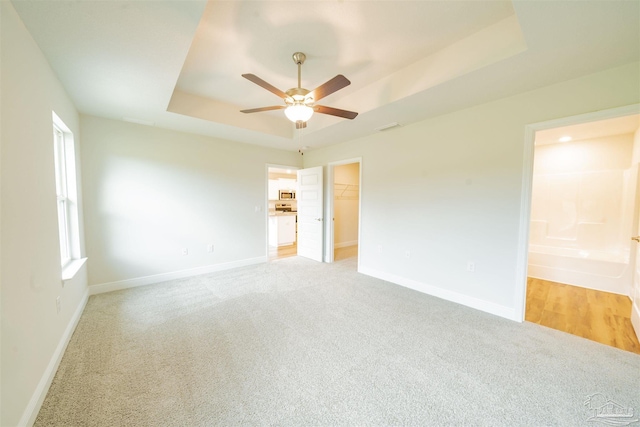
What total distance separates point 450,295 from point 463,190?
1391mm

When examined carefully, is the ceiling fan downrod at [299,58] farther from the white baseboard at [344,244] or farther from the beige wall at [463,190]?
the white baseboard at [344,244]

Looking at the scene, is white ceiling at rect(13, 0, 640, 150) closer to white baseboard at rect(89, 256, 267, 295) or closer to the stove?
white baseboard at rect(89, 256, 267, 295)

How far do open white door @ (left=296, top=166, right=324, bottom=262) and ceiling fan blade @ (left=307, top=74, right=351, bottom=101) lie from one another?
2661 millimetres

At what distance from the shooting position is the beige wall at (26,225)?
1.21m

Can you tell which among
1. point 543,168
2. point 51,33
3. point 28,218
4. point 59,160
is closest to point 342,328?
point 28,218

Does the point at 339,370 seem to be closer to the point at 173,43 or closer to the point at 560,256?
the point at 173,43

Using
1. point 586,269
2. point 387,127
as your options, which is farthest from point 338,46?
point 586,269

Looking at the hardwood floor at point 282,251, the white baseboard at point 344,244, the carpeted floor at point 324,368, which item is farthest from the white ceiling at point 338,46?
the white baseboard at point 344,244

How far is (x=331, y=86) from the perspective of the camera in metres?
1.89

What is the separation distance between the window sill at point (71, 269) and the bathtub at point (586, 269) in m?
6.44

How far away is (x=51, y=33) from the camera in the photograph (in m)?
1.55

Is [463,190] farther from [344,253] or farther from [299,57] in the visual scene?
[344,253]

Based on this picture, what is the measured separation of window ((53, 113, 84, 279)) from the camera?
2.52 m

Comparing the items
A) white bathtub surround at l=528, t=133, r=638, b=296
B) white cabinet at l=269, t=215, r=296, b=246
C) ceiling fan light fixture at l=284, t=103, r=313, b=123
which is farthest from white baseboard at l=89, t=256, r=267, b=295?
white bathtub surround at l=528, t=133, r=638, b=296
